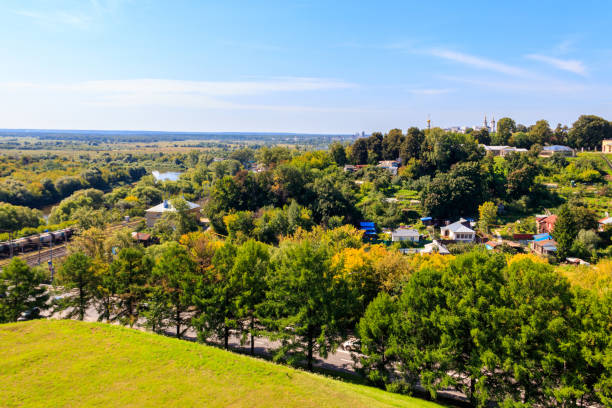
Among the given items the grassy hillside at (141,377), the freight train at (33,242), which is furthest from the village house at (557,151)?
the freight train at (33,242)

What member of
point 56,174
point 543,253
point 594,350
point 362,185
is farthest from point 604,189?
point 56,174

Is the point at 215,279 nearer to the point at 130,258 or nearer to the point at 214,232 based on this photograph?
the point at 130,258

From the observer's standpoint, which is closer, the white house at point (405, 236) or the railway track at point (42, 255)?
the railway track at point (42, 255)

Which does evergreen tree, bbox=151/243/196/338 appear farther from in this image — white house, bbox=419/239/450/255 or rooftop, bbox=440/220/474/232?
rooftop, bbox=440/220/474/232

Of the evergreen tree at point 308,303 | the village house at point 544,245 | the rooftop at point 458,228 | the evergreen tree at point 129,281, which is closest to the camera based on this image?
the evergreen tree at point 308,303

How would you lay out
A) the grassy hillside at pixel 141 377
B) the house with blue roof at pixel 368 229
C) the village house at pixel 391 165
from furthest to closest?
the village house at pixel 391 165, the house with blue roof at pixel 368 229, the grassy hillside at pixel 141 377

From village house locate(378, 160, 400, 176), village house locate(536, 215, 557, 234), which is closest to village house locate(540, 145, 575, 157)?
village house locate(536, 215, 557, 234)

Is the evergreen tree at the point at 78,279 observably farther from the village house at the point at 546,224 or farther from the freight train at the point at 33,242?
the village house at the point at 546,224
